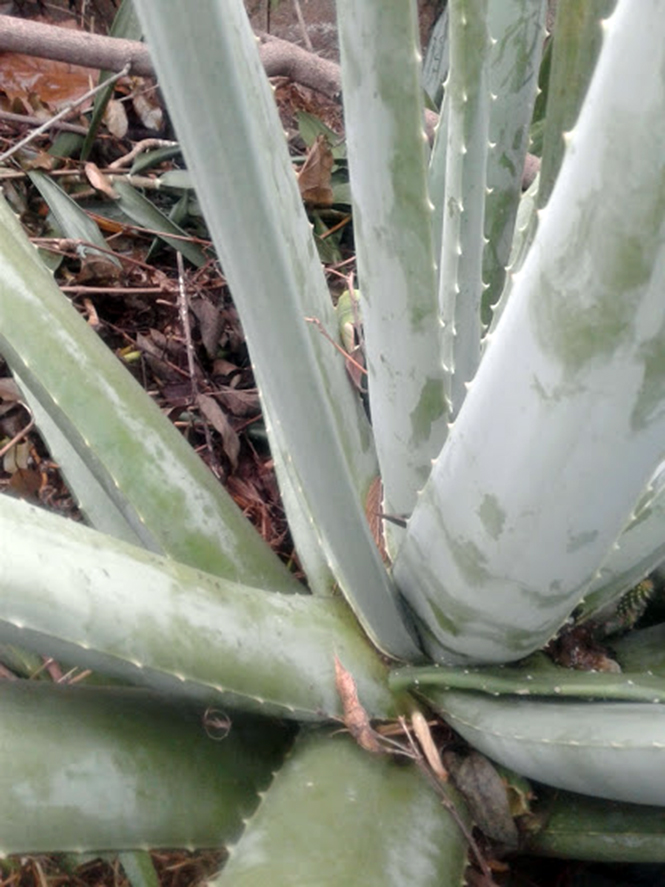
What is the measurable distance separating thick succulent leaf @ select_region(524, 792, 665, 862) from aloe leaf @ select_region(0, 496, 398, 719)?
13 cm

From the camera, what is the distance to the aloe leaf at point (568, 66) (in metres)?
0.50

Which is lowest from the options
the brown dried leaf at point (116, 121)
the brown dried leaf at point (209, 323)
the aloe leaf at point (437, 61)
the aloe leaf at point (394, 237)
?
the brown dried leaf at point (209, 323)

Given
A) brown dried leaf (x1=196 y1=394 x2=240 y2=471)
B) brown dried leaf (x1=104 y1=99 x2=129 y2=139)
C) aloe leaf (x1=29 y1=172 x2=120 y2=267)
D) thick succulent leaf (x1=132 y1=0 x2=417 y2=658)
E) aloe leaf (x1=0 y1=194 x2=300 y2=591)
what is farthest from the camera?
brown dried leaf (x1=104 y1=99 x2=129 y2=139)

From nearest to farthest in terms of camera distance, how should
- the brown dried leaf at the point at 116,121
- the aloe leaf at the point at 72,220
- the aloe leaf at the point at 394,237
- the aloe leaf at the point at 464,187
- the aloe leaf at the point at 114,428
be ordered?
the aloe leaf at the point at 394,237
the aloe leaf at the point at 464,187
the aloe leaf at the point at 114,428
the aloe leaf at the point at 72,220
the brown dried leaf at the point at 116,121

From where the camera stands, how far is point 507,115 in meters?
0.68

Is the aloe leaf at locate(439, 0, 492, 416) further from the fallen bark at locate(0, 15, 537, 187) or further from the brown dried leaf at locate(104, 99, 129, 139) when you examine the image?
the brown dried leaf at locate(104, 99, 129, 139)

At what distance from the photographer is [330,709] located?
0.59 meters

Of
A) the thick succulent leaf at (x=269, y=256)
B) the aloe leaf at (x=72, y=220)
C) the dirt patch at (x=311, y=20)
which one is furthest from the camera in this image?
the dirt patch at (x=311, y=20)

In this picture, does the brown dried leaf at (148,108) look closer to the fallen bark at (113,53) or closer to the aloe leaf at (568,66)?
the fallen bark at (113,53)

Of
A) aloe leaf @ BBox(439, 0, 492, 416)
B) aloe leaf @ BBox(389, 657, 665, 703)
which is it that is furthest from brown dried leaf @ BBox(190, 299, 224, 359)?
aloe leaf @ BBox(389, 657, 665, 703)

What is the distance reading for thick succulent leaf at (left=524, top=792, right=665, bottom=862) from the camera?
578 millimetres

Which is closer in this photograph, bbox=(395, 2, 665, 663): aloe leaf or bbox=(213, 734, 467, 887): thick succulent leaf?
bbox=(395, 2, 665, 663): aloe leaf

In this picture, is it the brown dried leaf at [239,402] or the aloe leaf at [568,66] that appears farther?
the brown dried leaf at [239,402]

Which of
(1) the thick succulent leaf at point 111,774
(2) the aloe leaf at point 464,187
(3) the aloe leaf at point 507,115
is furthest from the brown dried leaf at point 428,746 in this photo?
(3) the aloe leaf at point 507,115
